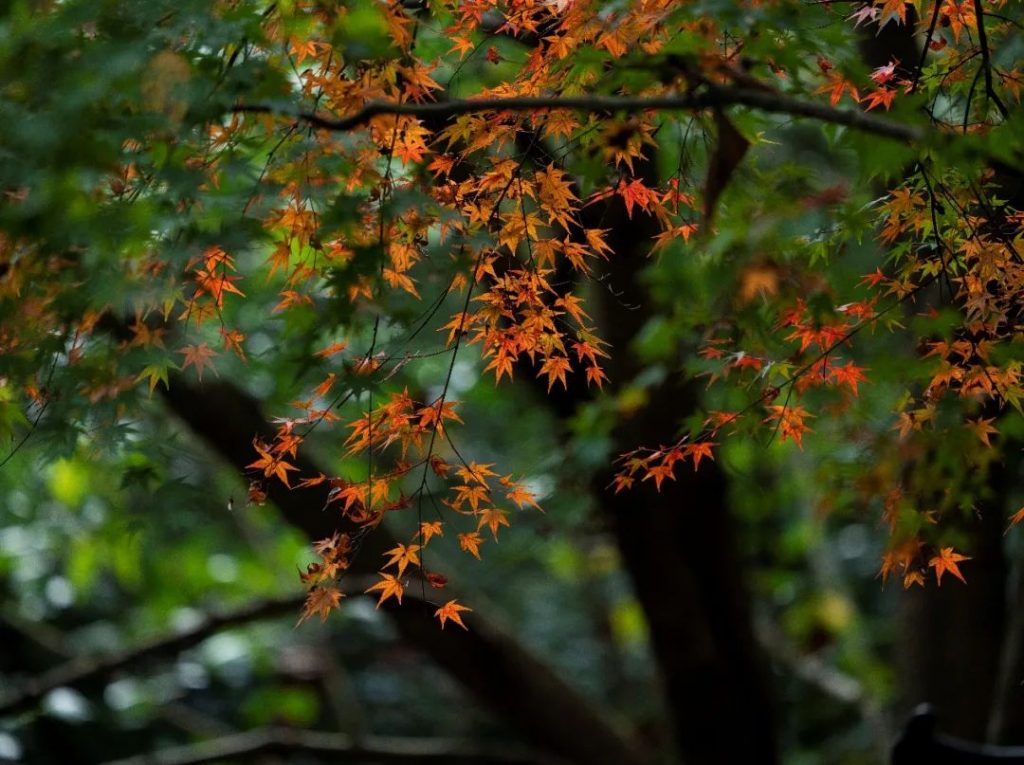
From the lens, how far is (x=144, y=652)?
167 inches

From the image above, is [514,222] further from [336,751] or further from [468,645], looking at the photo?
[336,751]

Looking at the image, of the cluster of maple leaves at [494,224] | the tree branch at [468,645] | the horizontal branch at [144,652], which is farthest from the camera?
the horizontal branch at [144,652]

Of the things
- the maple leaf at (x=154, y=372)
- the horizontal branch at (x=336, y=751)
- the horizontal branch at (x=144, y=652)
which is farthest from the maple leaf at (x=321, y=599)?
the horizontal branch at (x=336, y=751)

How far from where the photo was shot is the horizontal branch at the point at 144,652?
4.15 m

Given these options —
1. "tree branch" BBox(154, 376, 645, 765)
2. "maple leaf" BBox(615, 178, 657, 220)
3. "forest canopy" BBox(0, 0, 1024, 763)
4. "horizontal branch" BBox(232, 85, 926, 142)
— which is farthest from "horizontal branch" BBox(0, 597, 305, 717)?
"horizontal branch" BBox(232, 85, 926, 142)

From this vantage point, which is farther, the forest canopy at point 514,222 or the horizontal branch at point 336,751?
the horizontal branch at point 336,751

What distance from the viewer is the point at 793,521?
683 cm

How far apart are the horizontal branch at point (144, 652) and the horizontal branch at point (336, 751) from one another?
15.0 inches

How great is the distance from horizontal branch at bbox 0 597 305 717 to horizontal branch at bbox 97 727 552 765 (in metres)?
0.38

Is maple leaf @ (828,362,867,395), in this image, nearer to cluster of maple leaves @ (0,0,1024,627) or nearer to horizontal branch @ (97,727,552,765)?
cluster of maple leaves @ (0,0,1024,627)

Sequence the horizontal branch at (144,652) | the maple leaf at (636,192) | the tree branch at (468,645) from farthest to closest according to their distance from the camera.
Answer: the horizontal branch at (144,652)
the tree branch at (468,645)
the maple leaf at (636,192)

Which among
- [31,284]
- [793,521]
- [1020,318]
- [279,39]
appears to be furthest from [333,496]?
[793,521]

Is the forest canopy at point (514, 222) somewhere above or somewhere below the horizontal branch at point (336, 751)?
above

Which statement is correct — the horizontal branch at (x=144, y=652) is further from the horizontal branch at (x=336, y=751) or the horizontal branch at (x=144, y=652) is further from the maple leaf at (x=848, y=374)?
the maple leaf at (x=848, y=374)
